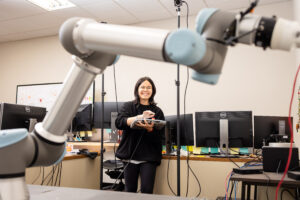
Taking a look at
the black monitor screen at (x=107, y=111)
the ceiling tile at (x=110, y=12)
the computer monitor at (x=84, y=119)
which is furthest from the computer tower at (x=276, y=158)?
the ceiling tile at (x=110, y=12)

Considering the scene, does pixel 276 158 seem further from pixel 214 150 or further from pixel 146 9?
pixel 146 9

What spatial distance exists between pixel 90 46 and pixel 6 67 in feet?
18.2

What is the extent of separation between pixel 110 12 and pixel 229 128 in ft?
7.92

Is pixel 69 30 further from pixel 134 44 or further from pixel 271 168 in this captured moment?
pixel 271 168

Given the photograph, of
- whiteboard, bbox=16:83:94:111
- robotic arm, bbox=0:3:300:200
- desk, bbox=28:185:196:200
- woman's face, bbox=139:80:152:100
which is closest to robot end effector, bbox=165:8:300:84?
robotic arm, bbox=0:3:300:200

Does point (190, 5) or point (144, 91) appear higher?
point (190, 5)

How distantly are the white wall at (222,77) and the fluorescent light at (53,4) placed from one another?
3.38 ft

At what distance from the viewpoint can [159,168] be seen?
2506mm

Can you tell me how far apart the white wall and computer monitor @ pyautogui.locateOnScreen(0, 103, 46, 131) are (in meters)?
1.94

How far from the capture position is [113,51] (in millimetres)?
406

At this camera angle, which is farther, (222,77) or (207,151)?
(222,77)

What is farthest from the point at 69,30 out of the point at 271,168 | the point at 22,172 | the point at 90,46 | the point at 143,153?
the point at 143,153

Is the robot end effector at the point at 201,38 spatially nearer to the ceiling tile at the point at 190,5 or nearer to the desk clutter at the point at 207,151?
the desk clutter at the point at 207,151

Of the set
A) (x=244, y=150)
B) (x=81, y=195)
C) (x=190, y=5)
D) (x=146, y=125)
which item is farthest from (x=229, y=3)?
(x=81, y=195)
